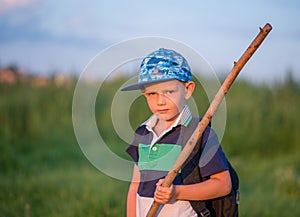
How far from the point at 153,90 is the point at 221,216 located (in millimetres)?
659

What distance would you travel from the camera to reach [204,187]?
265cm

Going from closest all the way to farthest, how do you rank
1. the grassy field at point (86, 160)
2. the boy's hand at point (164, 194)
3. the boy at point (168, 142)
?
1. the boy's hand at point (164, 194)
2. the boy at point (168, 142)
3. the grassy field at point (86, 160)

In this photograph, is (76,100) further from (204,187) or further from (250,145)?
(250,145)

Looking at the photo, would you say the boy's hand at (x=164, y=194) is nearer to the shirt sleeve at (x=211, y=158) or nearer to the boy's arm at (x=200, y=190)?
the boy's arm at (x=200, y=190)

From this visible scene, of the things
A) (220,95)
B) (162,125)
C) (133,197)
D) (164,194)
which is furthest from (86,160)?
(220,95)

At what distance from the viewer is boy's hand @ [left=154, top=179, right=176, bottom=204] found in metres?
2.53

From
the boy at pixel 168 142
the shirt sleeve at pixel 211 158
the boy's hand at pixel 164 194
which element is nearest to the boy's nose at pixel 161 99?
the boy at pixel 168 142

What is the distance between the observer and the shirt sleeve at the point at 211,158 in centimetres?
267

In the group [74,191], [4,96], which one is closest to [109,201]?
[74,191]

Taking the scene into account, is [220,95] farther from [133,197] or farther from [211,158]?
[133,197]

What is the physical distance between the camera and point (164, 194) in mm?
2531

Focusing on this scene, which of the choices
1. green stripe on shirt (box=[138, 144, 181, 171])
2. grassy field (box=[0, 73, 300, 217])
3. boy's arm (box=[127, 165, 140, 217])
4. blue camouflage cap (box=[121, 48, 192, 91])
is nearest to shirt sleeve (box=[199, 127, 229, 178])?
green stripe on shirt (box=[138, 144, 181, 171])

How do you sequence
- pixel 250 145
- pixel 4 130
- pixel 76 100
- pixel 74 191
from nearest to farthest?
pixel 76 100
pixel 74 191
pixel 4 130
pixel 250 145

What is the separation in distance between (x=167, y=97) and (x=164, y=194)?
1.45 ft
